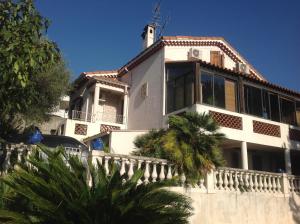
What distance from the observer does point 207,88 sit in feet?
53.8

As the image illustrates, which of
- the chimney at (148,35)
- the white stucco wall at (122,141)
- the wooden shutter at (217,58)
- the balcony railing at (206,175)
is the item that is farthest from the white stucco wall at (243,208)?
the chimney at (148,35)

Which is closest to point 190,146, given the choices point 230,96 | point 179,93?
point 179,93

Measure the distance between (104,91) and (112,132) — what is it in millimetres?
7417

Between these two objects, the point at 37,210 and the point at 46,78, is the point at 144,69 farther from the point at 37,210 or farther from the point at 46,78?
the point at 37,210

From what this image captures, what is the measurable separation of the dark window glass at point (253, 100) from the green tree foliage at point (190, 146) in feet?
20.6

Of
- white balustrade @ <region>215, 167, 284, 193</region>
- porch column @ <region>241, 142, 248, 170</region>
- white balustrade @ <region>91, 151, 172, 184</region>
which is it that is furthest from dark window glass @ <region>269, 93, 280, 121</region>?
white balustrade @ <region>91, 151, 172, 184</region>

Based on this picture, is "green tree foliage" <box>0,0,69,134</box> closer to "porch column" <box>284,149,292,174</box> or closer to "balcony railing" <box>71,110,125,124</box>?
"balcony railing" <box>71,110,125,124</box>

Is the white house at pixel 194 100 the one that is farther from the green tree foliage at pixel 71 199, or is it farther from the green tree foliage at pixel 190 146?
the green tree foliage at pixel 71 199

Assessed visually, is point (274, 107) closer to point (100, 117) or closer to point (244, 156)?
point (244, 156)

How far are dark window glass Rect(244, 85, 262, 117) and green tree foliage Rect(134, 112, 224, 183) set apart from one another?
6.27m

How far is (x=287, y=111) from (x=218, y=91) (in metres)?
6.20

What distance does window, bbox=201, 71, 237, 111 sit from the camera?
16.3m

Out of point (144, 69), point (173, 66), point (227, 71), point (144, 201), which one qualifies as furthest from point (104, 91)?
point (144, 201)

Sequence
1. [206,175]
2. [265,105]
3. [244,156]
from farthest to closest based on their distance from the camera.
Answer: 1. [265,105]
2. [244,156]
3. [206,175]
